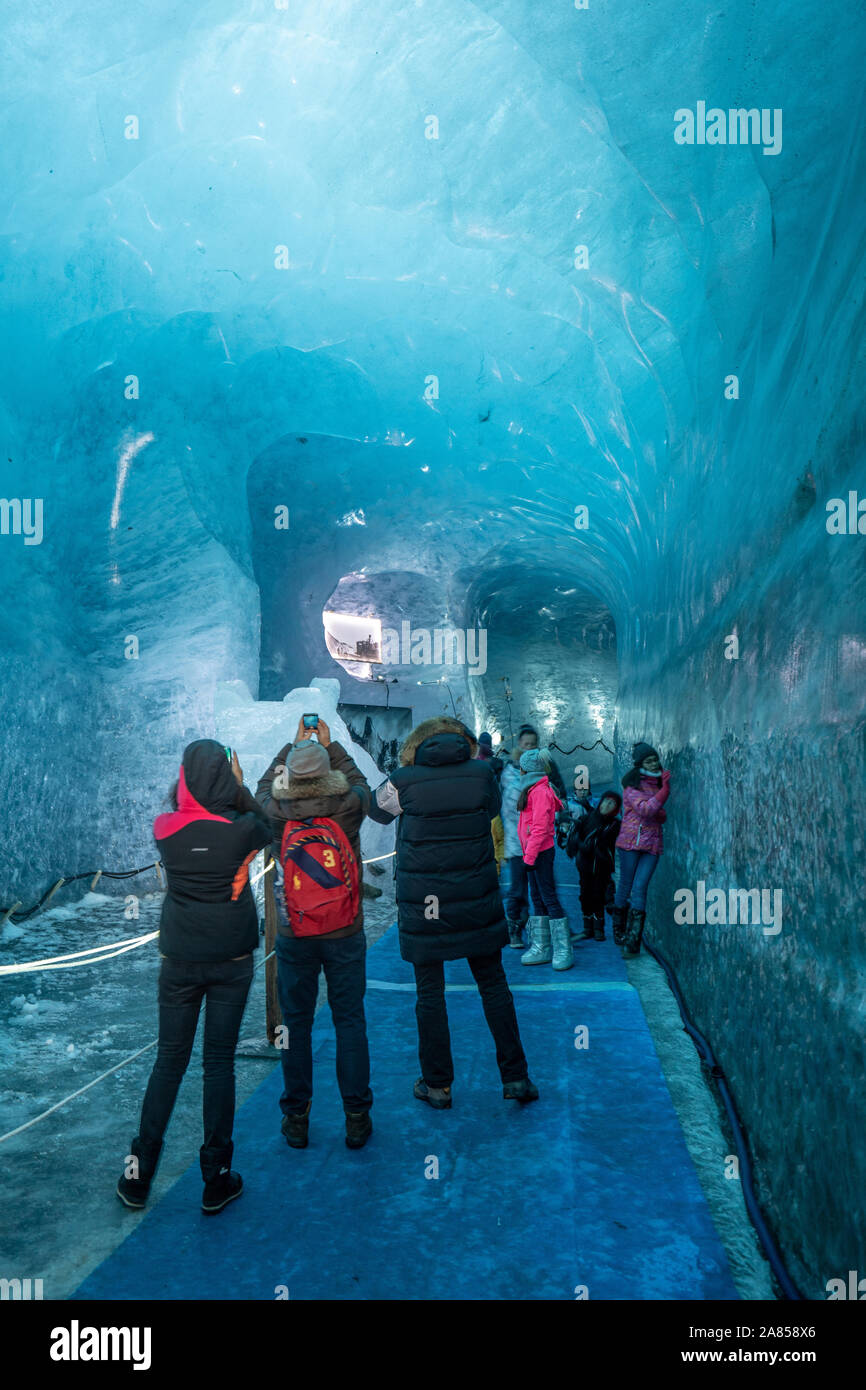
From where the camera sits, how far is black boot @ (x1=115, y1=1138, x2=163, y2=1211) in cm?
287

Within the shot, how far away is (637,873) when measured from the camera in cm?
604

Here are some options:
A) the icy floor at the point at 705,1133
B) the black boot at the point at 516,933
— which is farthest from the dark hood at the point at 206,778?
the black boot at the point at 516,933

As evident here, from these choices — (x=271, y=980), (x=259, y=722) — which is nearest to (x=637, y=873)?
(x=271, y=980)

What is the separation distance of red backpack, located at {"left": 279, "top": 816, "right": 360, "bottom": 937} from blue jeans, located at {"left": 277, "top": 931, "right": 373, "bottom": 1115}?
101mm

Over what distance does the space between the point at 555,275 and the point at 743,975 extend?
623cm

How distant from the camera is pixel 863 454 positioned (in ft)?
7.95

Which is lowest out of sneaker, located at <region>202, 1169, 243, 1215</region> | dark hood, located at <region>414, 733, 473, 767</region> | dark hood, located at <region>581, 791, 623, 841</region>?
sneaker, located at <region>202, 1169, 243, 1215</region>

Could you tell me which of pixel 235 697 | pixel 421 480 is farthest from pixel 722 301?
pixel 421 480

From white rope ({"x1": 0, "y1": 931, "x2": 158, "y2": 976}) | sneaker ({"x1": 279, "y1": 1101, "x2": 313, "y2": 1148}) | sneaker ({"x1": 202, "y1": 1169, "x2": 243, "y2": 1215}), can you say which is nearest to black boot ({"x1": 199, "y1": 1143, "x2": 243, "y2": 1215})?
sneaker ({"x1": 202, "y1": 1169, "x2": 243, "y2": 1215})

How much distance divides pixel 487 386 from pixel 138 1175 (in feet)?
29.2

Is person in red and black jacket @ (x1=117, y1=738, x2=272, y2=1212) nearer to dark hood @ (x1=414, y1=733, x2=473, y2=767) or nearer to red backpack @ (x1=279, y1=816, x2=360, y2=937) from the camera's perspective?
red backpack @ (x1=279, y1=816, x2=360, y2=937)

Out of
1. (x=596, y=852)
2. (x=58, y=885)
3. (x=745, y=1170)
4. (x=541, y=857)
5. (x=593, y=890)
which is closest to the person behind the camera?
(x=745, y=1170)

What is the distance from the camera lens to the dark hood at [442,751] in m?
3.49

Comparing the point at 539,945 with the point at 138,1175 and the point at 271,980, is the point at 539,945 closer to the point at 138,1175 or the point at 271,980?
the point at 271,980
